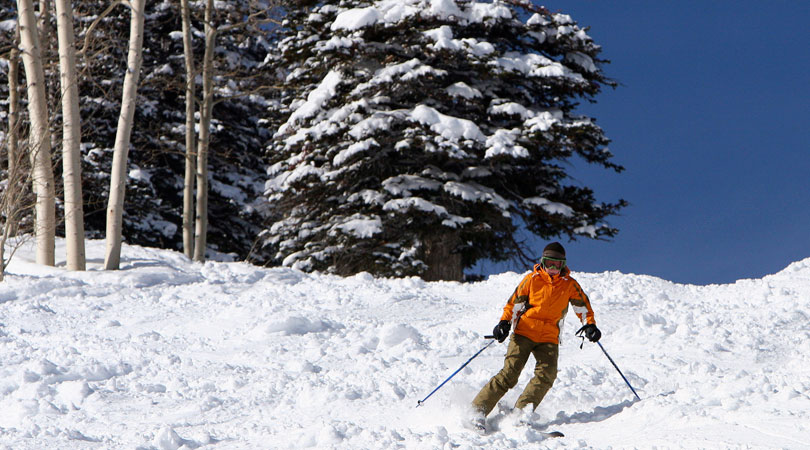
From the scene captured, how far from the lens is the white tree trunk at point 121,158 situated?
1194 centimetres

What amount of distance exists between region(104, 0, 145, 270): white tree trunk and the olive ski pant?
8249mm

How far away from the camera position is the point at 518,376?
217 inches

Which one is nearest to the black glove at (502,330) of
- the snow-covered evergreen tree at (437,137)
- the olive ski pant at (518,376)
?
the olive ski pant at (518,376)

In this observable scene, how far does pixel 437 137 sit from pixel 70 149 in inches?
237

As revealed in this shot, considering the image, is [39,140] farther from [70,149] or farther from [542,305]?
[542,305]

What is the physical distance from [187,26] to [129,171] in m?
4.11

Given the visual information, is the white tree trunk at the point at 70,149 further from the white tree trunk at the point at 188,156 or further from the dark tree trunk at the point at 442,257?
the dark tree trunk at the point at 442,257

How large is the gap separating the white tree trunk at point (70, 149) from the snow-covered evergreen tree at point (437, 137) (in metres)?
4.38

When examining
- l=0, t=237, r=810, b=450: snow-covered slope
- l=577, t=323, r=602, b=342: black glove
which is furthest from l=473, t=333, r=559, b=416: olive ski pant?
l=577, t=323, r=602, b=342: black glove

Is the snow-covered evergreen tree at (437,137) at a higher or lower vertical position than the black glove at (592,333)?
higher

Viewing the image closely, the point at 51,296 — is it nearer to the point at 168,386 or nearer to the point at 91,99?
the point at 168,386

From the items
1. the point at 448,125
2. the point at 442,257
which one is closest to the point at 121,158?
the point at 448,125

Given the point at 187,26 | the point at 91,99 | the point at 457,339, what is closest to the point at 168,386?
the point at 457,339

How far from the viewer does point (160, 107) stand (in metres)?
20.9
